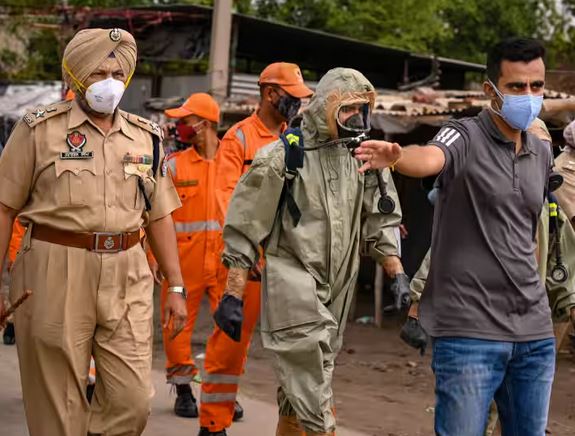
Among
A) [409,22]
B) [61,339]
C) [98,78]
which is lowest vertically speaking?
[61,339]

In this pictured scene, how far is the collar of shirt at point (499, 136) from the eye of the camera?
4.68 m

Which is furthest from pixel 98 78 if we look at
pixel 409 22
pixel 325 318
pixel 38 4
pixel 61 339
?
pixel 409 22

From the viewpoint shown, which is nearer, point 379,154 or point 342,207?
point 379,154

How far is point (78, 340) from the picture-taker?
5168 mm

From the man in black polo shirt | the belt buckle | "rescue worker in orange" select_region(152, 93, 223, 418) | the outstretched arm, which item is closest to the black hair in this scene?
the man in black polo shirt

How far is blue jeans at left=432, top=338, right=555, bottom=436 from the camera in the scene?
4.59 m

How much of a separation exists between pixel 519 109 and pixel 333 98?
1.28 m

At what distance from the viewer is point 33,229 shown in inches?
206

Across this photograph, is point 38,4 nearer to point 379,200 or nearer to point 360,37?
point 360,37

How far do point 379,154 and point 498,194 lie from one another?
2.35 feet

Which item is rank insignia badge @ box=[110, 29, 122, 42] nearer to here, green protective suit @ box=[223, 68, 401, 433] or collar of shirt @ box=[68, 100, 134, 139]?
collar of shirt @ box=[68, 100, 134, 139]

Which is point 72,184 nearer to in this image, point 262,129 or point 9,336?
point 262,129

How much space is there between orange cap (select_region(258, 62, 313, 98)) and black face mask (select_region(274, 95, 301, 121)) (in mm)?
33

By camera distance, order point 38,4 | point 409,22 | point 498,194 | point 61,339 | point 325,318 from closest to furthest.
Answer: point 498,194 → point 61,339 → point 325,318 → point 38,4 → point 409,22
